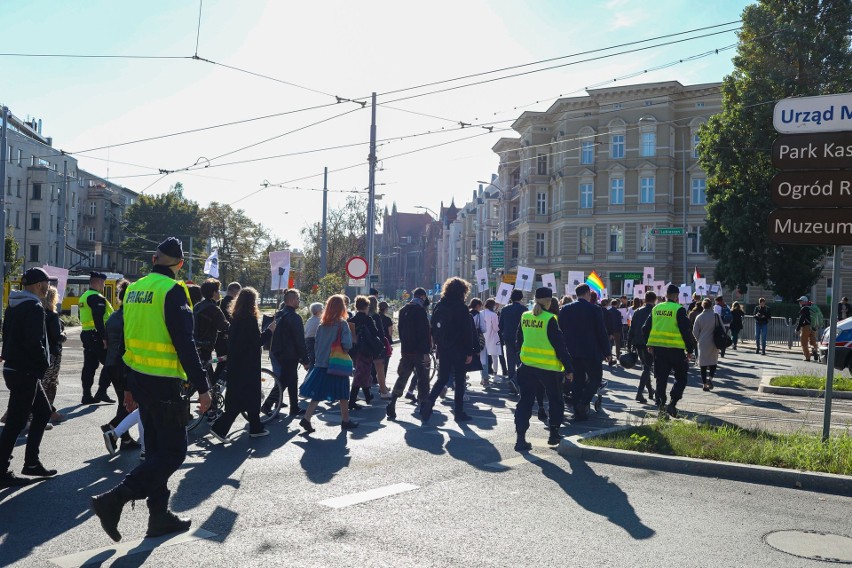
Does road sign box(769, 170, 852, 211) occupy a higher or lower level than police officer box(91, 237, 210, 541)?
higher

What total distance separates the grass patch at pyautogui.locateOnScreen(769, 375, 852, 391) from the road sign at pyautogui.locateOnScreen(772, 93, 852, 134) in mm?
7968

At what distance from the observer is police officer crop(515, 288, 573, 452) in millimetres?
9023

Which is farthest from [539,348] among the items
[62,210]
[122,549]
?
[62,210]

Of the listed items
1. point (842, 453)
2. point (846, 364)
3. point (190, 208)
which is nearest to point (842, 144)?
point (842, 453)

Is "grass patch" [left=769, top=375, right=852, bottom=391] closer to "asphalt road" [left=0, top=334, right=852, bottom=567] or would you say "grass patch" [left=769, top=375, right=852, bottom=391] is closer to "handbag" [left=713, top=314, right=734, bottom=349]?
"handbag" [left=713, top=314, right=734, bottom=349]

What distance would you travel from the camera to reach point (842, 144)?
338 inches

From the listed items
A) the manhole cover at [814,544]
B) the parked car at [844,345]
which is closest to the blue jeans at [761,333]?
the parked car at [844,345]

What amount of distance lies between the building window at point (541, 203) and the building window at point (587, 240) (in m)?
5.72

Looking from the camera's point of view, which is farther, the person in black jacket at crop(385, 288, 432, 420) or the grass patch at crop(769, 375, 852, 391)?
the grass patch at crop(769, 375, 852, 391)

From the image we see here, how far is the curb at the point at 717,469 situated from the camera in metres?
7.10

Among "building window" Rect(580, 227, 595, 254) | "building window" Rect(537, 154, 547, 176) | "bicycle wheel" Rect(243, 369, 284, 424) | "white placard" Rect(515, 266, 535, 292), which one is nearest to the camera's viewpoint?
"bicycle wheel" Rect(243, 369, 284, 424)

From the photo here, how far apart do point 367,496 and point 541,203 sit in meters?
58.2

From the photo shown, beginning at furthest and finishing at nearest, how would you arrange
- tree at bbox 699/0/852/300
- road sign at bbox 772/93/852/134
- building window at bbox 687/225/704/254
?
building window at bbox 687/225/704/254 → tree at bbox 699/0/852/300 → road sign at bbox 772/93/852/134

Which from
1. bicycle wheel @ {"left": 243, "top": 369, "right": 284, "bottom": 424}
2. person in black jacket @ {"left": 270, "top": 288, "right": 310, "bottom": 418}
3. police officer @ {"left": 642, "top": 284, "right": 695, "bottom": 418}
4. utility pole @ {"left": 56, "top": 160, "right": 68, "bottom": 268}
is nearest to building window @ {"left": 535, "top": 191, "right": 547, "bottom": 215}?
utility pole @ {"left": 56, "top": 160, "right": 68, "bottom": 268}
